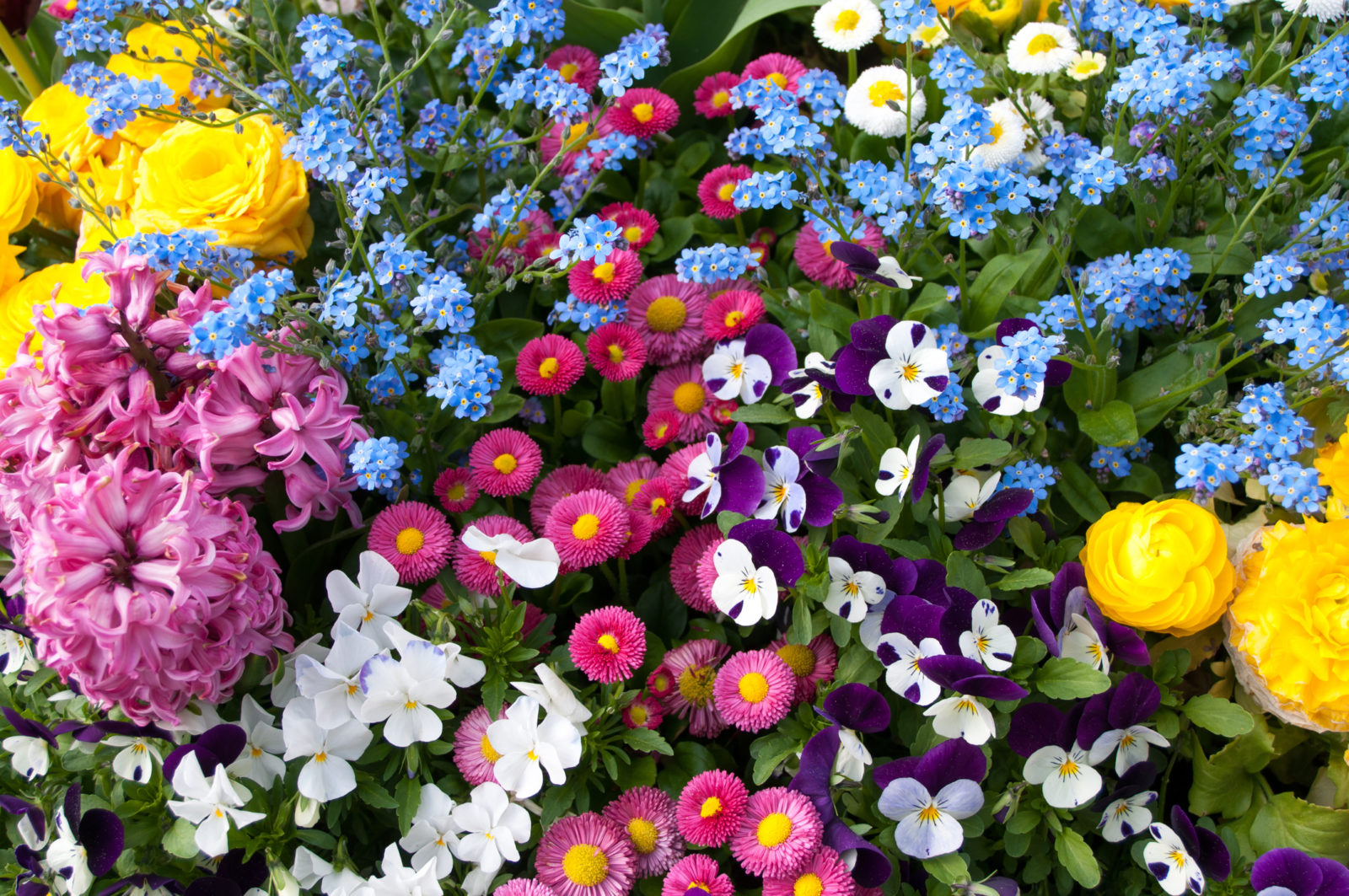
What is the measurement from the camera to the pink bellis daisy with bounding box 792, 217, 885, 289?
1271 millimetres

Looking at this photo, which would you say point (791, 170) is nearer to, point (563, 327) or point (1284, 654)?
point (563, 327)

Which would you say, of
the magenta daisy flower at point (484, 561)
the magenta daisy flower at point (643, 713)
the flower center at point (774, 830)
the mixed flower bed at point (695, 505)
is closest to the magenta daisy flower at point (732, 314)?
the mixed flower bed at point (695, 505)

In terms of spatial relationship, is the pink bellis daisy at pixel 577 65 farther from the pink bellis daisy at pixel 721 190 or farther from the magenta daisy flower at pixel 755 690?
the magenta daisy flower at pixel 755 690

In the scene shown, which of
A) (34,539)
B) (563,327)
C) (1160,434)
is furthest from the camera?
(563,327)

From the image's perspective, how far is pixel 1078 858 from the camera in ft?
3.07

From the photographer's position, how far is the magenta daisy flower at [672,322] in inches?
50.5

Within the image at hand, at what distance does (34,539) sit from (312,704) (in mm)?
289

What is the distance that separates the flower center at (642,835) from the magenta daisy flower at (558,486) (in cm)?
36

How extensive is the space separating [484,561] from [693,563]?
0.77ft

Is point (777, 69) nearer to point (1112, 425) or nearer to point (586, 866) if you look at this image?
point (1112, 425)

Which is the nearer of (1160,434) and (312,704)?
(312,704)

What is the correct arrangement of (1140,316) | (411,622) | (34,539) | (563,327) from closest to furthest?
(34,539) < (411,622) < (1140,316) < (563,327)

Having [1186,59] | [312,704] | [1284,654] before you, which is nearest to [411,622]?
[312,704]

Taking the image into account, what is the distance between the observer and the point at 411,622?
1.09 meters
